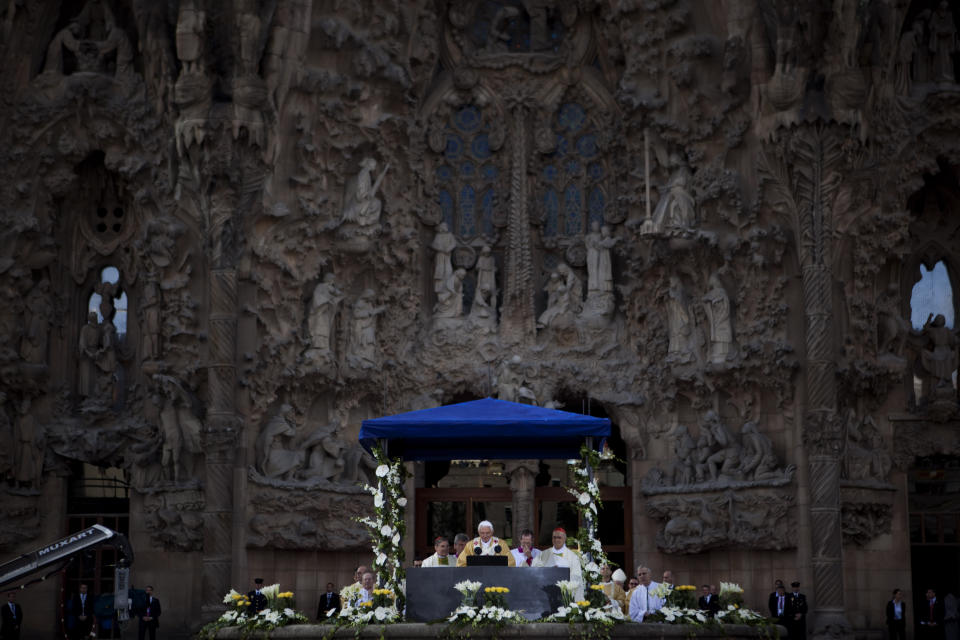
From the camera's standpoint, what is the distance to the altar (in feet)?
52.8

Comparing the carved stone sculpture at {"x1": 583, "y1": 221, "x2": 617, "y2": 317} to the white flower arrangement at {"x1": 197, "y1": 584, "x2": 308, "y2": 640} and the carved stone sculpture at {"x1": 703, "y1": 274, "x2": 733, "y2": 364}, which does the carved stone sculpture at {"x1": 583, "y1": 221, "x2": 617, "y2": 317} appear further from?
the white flower arrangement at {"x1": 197, "y1": 584, "x2": 308, "y2": 640}

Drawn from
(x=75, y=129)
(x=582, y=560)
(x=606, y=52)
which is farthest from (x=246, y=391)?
(x=582, y=560)

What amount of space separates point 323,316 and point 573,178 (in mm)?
5434

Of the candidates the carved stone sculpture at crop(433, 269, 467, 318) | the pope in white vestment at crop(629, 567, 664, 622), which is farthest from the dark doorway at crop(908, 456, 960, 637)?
the pope in white vestment at crop(629, 567, 664, 622)

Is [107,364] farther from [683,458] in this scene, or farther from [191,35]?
[683,458]

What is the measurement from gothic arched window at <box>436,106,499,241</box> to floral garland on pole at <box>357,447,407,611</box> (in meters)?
11.4

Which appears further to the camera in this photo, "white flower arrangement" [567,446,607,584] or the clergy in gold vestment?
the clergy in gold vestment

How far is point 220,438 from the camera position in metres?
25.2

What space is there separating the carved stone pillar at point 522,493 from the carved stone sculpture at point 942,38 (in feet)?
31.3

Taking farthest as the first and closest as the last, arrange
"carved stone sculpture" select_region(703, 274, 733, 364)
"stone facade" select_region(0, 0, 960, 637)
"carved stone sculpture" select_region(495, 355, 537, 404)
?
"carved stone sculpture" select_region(495, 355, 537, 404) → "carved stone sculpture" select_region(703, 274, 733, 364) → "stone facade" select_region(0, 0, 960, 637)

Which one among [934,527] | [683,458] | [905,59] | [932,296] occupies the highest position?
[905,59]

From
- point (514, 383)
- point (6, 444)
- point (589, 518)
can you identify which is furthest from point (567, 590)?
point (6, 444)

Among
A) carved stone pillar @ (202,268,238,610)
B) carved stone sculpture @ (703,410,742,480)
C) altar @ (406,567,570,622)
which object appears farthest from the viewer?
carved stone sculpture @ (703,410,742,480)

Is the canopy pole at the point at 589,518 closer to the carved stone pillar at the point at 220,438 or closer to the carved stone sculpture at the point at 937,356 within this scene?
the carved stone pillar at the point at 220,438
